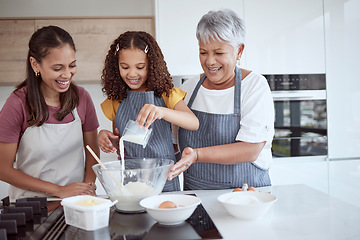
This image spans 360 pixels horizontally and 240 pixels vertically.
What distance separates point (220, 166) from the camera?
1.46 metres

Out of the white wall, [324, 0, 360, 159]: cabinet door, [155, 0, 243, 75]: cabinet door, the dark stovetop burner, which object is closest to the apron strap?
the dark stovetop burner

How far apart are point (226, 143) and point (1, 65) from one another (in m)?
2.39

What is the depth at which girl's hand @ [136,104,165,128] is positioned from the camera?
1.17 metres

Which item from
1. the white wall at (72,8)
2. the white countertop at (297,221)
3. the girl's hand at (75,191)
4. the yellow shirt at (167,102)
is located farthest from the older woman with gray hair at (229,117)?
the white wall at (72,8)

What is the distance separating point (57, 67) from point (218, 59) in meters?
0.65

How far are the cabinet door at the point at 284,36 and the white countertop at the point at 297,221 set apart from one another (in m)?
1.72

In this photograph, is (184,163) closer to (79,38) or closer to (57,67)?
(57,67)

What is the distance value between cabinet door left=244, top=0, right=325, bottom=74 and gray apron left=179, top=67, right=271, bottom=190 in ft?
4.31

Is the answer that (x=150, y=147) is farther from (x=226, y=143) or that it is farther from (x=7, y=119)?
(x=7, y=119)

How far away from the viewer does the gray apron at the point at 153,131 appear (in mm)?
1488

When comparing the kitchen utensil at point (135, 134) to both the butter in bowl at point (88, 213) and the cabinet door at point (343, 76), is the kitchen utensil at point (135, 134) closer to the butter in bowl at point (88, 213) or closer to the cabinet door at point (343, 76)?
the butter in bowl at point (88, 213)

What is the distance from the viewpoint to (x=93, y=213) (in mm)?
918

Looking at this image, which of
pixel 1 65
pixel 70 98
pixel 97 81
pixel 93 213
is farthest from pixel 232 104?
pixel 1 65

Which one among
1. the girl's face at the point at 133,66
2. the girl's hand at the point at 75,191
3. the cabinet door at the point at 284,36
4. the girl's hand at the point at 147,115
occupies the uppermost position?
the cabinet door at the point at 284,36
